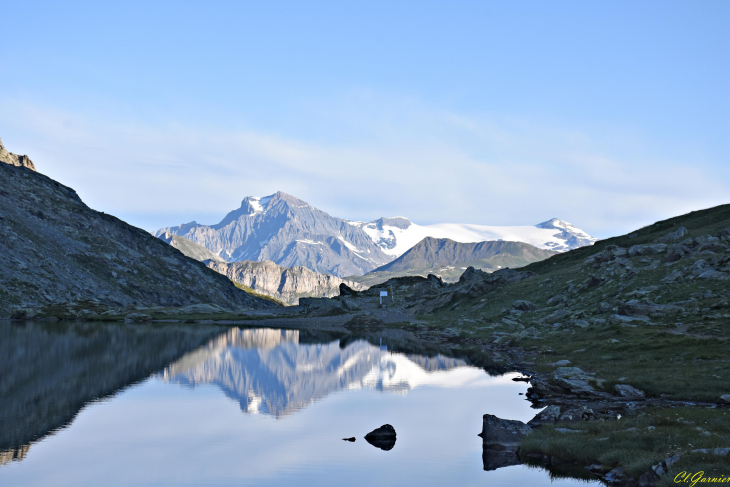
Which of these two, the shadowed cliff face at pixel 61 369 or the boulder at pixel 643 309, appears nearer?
the shadowed cliff face at pixel 61 369

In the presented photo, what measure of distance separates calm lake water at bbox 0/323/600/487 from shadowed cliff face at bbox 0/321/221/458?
0.23m

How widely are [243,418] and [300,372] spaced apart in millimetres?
29794

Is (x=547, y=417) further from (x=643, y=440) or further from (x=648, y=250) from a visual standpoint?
(x=648, y=250)

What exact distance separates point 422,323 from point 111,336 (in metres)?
68.2

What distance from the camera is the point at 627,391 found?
44312 millimetres

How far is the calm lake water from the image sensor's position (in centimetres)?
3142

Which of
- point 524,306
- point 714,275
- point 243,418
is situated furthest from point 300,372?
point 714,275

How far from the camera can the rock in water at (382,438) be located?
37.0m

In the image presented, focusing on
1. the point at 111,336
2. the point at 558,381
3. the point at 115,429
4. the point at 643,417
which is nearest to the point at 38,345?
the point at 111,336

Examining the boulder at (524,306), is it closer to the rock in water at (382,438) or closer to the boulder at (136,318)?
the rock in water at (382,438)

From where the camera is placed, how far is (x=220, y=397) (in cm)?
5669

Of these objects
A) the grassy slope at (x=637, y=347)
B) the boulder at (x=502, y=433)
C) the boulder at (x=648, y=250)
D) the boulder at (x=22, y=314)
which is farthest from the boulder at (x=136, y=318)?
the boulder at (x=502, y=433)

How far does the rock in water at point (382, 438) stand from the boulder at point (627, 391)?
18.9 m

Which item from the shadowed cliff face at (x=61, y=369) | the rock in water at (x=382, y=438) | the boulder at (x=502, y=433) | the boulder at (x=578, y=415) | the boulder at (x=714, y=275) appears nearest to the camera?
the boulder at (x=502, y=433)
